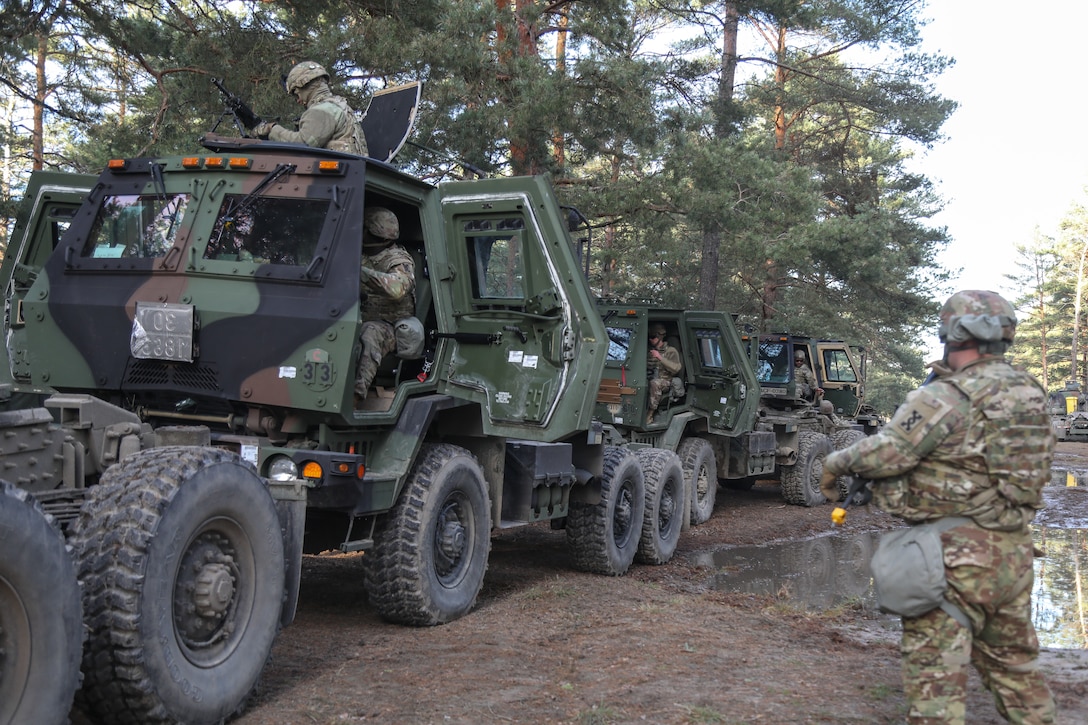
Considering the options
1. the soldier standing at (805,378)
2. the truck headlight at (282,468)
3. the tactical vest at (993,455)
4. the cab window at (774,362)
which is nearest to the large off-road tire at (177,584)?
the truck headlight at (282,468)

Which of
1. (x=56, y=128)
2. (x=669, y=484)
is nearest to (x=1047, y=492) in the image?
(x=669, y=484)

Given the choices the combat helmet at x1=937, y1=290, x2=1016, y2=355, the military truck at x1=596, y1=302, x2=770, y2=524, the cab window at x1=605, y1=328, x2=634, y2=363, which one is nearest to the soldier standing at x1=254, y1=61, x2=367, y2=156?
the combat helmet at x1=937, y1=290, x2=1016, y2=355

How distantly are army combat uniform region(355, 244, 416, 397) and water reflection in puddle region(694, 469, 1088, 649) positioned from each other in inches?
Result: 145

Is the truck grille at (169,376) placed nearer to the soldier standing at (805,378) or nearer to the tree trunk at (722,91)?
the soldier standing at (805,378)

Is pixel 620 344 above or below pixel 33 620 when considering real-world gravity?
above

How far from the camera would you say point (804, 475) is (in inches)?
582

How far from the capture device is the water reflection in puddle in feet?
24.2

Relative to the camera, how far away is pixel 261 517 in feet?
14.3

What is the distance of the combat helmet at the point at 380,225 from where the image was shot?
6191 mm

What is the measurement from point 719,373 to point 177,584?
32.4ft

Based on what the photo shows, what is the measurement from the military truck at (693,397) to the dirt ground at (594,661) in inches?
164

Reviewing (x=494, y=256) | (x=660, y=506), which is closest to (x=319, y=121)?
(x=494, y=256)

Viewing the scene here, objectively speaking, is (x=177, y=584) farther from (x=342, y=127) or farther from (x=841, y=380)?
(x=841, y=380)

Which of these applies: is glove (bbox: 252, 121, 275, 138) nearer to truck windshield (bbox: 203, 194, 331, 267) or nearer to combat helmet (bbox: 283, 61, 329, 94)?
combat helmet (bbox: 283, 61, 329, 94)
